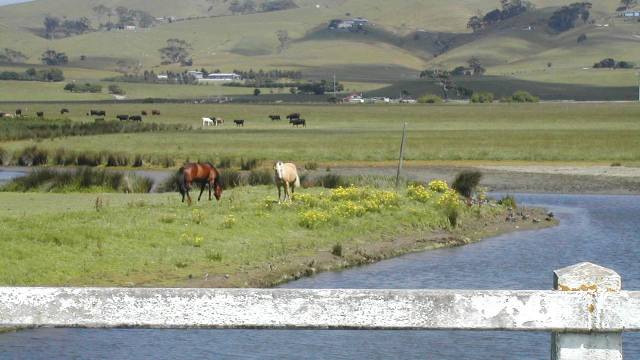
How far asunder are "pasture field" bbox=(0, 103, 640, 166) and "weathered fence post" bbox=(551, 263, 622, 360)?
59.6 meters

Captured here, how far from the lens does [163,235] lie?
26.6 metres

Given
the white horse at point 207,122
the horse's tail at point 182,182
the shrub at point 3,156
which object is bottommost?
the white horse at point 207,122

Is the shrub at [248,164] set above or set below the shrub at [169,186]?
below

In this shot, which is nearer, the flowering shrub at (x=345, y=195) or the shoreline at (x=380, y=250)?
the shoreline at (x=380, y=250)

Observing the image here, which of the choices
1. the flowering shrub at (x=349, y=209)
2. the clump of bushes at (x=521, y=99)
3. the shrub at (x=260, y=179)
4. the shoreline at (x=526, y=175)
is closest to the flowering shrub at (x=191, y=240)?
the flowering shrub at (x=349, y=209)

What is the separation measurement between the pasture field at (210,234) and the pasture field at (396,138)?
29.0 metres

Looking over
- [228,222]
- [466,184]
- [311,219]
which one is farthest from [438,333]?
[466,184]

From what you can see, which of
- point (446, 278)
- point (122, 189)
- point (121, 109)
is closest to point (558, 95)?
point (121, 109)

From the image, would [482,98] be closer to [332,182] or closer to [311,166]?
[311,166]

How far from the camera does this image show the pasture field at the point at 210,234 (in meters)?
23.3

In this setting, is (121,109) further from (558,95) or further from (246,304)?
(246,304)

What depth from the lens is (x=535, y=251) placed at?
107 feet

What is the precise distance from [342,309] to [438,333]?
13.6 m

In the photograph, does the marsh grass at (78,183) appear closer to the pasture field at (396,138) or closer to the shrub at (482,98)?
the pasture field at (396,138)
